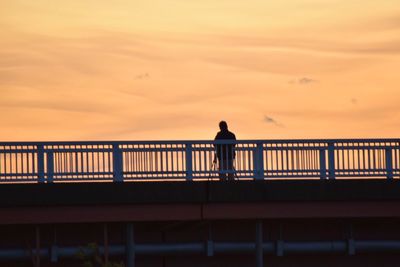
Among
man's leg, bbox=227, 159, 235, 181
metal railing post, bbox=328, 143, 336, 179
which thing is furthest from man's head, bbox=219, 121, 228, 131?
metal railing post, bbox=328, 143, 336, 179

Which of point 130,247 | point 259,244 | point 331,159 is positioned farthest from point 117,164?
point 331,159

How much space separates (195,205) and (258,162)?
6.99 feet

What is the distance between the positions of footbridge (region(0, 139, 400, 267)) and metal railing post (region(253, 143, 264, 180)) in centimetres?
3

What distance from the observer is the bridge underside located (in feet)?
125

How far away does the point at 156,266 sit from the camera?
41156mm

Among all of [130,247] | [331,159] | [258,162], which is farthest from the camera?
[331,159]

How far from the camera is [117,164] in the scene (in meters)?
38.4

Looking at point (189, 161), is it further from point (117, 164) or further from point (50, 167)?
point (50, 167)

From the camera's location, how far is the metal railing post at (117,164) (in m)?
38.3

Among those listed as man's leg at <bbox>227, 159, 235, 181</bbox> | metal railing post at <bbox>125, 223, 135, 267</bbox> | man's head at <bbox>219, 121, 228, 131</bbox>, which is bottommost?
metal railing post at <bbox>125, 223, 135, 267</bbox>

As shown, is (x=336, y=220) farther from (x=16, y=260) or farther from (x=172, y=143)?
(x=16, y=260)

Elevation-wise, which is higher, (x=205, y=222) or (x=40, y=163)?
(x=40, y=163)

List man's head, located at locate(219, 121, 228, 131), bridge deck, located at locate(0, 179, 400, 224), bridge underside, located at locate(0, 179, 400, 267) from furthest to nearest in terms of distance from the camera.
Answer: man's head, located at locate(219, 121, 228, 131) < bridge underside, located at locate(0, 179, 400, 267) < bridge deck, located at locate(0, 179, 400, 224)

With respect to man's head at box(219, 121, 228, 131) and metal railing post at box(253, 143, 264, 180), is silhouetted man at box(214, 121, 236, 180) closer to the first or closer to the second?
metal railing post at box(253, 143, 264, 180)
